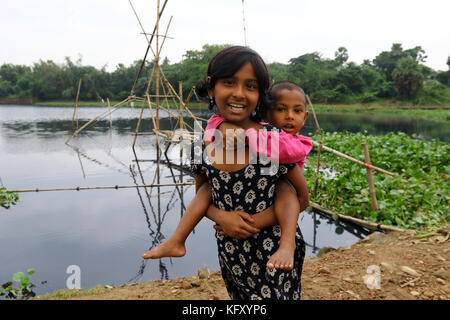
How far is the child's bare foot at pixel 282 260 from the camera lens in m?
0.83

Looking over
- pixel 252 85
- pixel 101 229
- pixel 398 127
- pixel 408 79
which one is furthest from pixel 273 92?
pixel 408 79

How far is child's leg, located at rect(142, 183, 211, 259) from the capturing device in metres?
0.97

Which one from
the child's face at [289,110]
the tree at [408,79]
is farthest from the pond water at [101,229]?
the tree at [408,79]

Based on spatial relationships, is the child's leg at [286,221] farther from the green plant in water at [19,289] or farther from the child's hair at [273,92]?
the green plant in water at [19,289]

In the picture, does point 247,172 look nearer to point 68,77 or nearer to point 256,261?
point 256,261

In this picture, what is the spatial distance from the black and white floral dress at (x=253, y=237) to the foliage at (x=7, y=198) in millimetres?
5172

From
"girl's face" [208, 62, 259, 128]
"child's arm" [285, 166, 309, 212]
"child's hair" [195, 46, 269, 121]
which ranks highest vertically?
"child's hair" [195, 46, 269, 121]

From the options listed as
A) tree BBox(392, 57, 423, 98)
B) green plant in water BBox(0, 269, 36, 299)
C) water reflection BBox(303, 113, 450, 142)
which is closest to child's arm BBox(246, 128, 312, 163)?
green plant in water BBox(0, 269, 36, 299)

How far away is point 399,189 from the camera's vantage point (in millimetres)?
4316

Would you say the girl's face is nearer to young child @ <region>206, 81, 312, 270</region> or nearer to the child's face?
young child @ <region>206, 81, 312, 270</region>

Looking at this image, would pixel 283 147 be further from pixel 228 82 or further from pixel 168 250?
pixel 168 250

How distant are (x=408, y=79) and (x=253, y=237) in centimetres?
3232

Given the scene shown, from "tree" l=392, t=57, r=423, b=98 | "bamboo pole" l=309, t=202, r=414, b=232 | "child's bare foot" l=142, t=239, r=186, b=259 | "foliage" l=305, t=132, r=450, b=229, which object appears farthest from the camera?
"tree" l=392, t=57, r=423, b=98
